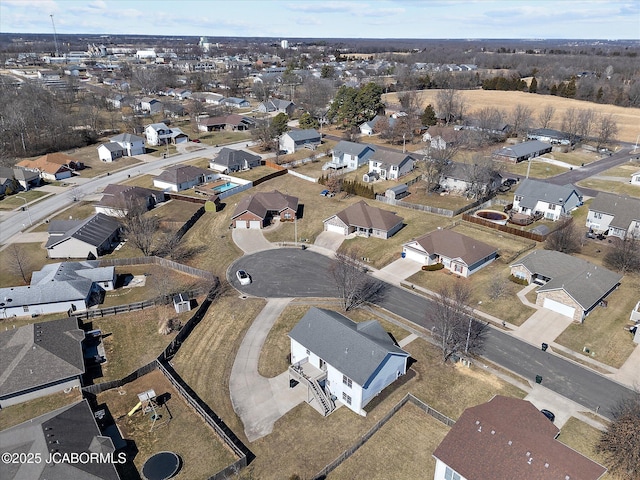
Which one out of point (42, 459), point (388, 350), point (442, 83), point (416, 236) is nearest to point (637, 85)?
point (442, 83)

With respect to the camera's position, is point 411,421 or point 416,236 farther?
point 416,236

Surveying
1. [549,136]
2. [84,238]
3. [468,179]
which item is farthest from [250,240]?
[549,136]

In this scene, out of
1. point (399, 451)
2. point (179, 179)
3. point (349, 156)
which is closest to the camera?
point (399, 451)

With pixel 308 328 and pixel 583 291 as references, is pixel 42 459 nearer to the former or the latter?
pixel 308 328

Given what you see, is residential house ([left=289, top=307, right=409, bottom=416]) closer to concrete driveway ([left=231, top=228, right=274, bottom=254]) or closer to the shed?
concrete driveway ([left=231, top=228, right=274, bottom=254])

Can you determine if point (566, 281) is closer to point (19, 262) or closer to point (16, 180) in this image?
point (19, 262)

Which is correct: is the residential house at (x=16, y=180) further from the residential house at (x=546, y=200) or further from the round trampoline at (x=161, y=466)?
the residential house at (x=546, y=200)
